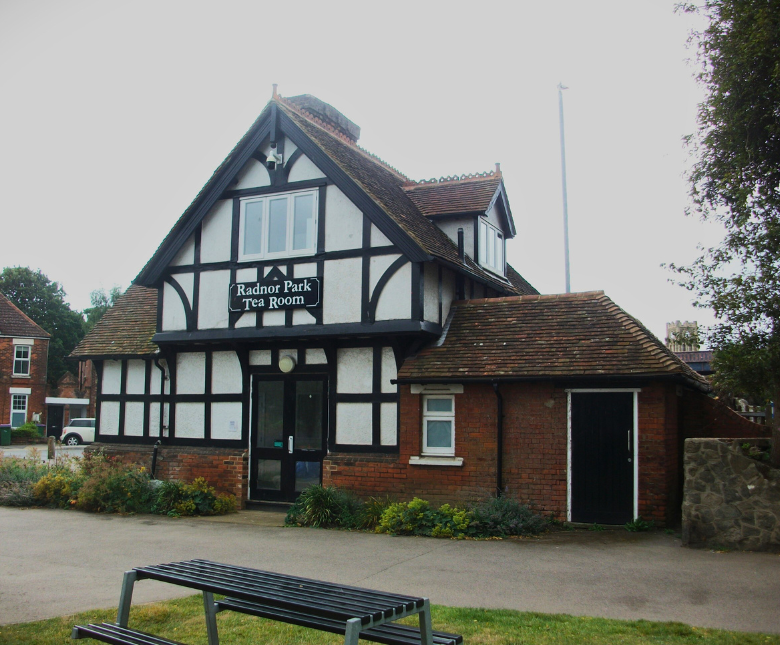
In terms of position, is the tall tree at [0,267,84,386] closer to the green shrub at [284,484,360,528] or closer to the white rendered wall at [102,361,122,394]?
the white rendered wall at [102,361,122,394]

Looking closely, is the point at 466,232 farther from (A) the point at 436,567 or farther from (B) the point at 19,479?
(B) the point at 19,479

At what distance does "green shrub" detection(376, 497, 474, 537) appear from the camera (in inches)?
453

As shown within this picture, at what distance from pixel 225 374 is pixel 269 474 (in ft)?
7.42

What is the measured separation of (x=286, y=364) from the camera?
47.5 ft

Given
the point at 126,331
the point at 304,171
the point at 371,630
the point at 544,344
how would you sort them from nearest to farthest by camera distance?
the point at 371,630 → the point at 544,344 → the point at 304,171 → the point at 126,331

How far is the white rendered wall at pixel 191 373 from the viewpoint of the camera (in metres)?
15.7

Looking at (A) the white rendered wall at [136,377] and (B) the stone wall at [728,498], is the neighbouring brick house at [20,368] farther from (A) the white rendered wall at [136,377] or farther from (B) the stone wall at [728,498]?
(B) the stone wall at [728,498]

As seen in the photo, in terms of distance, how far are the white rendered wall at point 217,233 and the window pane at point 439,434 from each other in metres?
5.43

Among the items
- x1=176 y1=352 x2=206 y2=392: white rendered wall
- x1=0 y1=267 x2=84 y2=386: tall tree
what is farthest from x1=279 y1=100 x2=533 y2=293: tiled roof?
x1=0 y1=267 x2=84 y2=386: tall tree

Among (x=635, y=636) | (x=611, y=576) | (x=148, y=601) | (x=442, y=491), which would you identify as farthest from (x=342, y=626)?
(x=442, y=491)

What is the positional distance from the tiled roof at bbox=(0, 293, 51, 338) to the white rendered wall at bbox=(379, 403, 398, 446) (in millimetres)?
39100

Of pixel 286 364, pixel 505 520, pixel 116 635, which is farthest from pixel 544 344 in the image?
pixel 116 635

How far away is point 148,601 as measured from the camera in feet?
24.2

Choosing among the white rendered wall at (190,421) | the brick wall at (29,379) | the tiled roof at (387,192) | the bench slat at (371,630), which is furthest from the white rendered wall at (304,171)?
the brick wall at (29,379)
